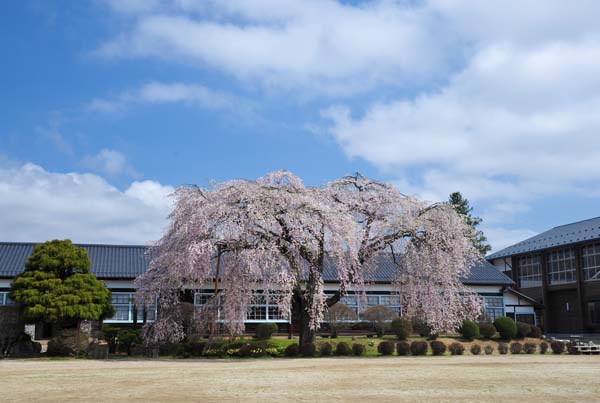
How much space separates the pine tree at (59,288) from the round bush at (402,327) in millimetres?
12498

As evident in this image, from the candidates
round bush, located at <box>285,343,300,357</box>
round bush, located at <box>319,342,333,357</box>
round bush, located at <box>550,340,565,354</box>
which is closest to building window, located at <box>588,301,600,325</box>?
round bush, located at <box>550,340,565,354</box>

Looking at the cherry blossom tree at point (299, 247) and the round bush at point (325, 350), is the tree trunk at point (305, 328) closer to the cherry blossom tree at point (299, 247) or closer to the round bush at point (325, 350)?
the cherry blossom tree at point (299, 247)

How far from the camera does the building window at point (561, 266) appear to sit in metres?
39.5

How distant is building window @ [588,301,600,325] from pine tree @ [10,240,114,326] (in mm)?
28371

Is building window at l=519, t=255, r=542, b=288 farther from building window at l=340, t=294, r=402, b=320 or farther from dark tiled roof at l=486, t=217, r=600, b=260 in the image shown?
building window at l=340, t=294, r=402, b=320

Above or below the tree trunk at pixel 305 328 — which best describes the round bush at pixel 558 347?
below

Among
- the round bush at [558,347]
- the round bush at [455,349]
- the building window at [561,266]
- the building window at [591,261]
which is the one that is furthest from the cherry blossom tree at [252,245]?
the building window at [561,266]

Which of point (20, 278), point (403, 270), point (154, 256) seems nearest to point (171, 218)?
point (154, 256)

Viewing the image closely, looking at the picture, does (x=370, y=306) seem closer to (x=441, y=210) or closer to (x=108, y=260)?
(x=441, y=210)

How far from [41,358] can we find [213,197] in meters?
8.18

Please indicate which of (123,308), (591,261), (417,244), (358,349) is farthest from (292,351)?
(591,261)

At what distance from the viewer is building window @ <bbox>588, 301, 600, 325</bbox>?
37.2 m

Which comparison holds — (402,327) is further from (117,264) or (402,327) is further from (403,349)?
(117,264)

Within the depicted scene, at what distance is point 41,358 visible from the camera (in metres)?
21.9
